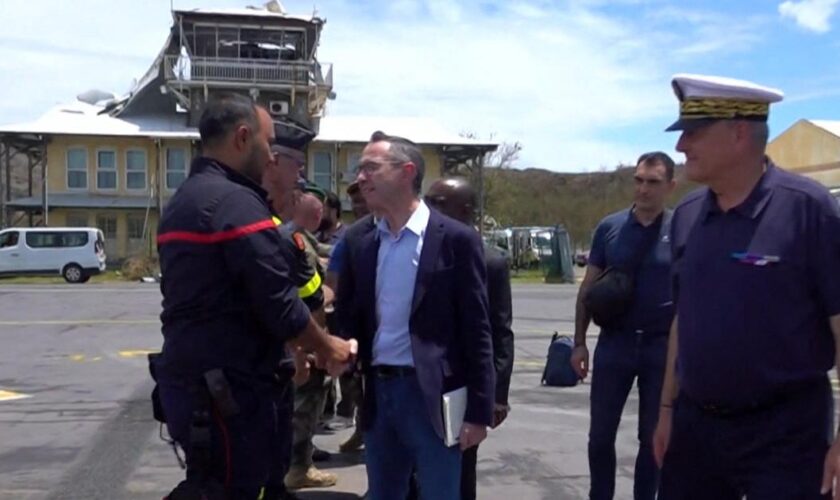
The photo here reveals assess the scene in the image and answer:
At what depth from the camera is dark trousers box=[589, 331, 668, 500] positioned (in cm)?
534

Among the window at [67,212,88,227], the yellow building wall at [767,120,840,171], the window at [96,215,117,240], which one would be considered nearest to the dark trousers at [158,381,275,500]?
the yellow building wall at [767,120,840,171]

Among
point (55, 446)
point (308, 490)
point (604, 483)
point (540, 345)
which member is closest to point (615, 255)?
point (604, 483)

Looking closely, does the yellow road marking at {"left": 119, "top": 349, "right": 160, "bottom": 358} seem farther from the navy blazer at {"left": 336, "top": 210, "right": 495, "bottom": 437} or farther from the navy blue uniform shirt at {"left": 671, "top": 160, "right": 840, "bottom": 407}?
the navy blue uniform shirt at {"left": 671, "top": 160, "right": 840, "bottom": 407}

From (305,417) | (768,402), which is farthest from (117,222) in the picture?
(768,402)

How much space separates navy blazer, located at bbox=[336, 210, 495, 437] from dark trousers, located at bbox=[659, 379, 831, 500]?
962 millimetres

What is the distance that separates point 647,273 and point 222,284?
8.54 ft

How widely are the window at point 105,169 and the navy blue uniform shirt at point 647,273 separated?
134 ft

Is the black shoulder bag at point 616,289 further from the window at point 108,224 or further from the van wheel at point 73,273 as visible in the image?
the window at point 108,224

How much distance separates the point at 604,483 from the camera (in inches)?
216

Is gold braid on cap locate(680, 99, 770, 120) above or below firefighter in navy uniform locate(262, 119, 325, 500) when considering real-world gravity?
above

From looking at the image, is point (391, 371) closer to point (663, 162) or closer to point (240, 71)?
point (663, 162)

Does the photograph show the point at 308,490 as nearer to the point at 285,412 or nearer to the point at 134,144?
the point at 285,412

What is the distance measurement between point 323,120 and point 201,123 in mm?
43764

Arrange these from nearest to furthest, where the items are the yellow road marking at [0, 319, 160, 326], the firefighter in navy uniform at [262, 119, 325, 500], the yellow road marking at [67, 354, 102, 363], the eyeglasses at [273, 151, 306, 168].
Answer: the firefighter in navy uniform at [262, 119, 325, 500]
the eyeglasses at [273, 151, 306, 168]
the yellow road marking at [67, 354, 102, 363]
the yellow road marking at [0, 319, 160, 326]
